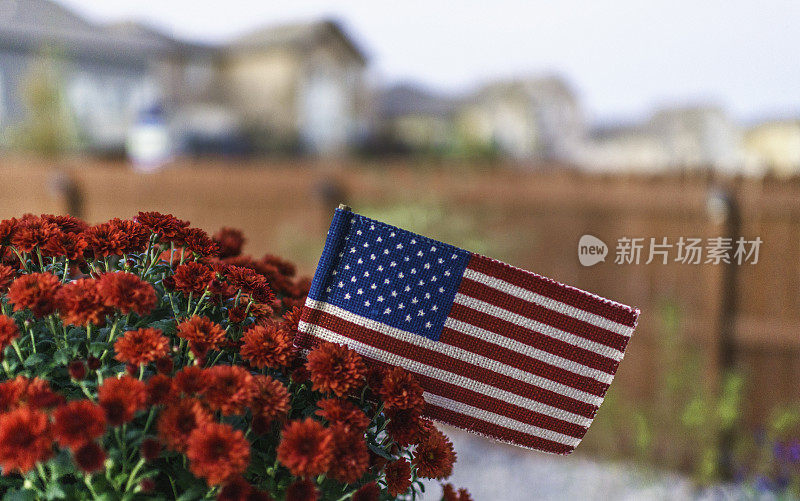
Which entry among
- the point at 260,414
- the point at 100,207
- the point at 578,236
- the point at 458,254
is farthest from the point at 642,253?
the point at 100,207

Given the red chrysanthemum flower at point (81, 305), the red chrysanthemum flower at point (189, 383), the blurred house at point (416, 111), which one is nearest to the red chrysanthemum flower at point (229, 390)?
the red chrysanthemum flower at point (189, 383)

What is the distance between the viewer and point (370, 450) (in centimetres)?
138

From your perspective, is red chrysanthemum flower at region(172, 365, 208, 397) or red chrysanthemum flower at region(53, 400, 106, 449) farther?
red chrysanthemum flower at region(172, 365, 208, 397)

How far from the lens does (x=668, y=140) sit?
3200 cm

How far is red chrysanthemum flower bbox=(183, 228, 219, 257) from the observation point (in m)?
1.48

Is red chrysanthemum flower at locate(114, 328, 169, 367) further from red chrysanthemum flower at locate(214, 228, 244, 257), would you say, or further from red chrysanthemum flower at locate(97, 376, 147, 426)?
red chrysanthemum flower at locate(214, 228, 244, 257)

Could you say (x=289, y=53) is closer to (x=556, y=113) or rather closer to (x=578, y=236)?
(x=556, y=113)

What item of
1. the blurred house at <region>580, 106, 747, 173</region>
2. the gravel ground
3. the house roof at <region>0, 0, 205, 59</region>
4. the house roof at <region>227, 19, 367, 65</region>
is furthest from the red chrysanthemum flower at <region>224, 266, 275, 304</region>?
the blurred house at <region>580, 106, 747, 173</region>

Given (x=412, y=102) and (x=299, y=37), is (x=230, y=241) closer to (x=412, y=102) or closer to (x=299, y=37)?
(x=299, y=37)

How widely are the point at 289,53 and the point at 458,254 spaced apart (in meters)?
26.1

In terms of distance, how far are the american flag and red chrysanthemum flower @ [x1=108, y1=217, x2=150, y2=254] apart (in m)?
0.39

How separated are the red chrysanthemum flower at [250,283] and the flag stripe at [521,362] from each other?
1.23ft

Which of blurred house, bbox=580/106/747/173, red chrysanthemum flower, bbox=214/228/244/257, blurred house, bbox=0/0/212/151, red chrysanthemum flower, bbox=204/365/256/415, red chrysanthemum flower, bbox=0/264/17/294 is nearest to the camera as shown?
red chrysanthemum flower, bbox=204/365/256/415

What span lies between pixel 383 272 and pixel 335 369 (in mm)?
236
